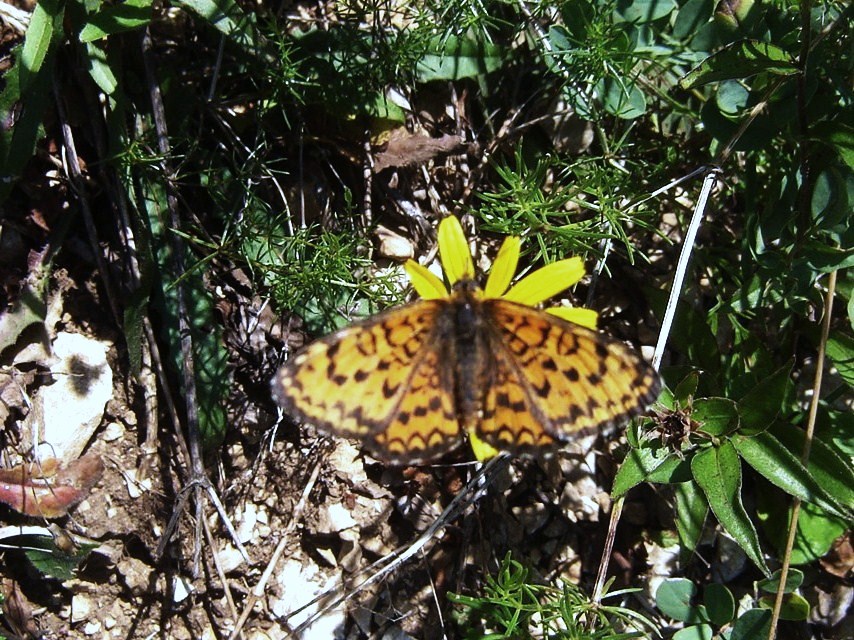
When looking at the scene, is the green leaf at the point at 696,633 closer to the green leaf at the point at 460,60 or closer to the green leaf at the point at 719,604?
the green leaf at the point at 719,604

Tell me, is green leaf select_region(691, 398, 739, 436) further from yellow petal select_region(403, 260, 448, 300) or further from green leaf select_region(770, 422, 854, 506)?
yellow petal select_region(403, 260, 448, 300)

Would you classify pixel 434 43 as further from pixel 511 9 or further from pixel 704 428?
pixel 704 428

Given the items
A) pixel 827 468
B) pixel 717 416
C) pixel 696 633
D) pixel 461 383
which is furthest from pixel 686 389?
pixel 696 633

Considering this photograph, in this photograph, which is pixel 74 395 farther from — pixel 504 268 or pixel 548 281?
pixel 548 281

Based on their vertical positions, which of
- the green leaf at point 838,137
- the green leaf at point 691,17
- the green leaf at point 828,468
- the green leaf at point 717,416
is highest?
the green leaf at point 691,17

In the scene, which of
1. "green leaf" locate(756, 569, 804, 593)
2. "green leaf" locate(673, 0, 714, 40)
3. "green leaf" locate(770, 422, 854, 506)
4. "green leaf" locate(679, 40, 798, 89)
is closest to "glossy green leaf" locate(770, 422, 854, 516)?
"green leaf" locate(770, 422, 854, 506)

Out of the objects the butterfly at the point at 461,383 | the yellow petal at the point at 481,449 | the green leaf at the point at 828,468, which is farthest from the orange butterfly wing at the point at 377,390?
the green leaf at the point at 828,468

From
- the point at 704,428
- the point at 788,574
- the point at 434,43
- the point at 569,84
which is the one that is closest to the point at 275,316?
the point at 434,43

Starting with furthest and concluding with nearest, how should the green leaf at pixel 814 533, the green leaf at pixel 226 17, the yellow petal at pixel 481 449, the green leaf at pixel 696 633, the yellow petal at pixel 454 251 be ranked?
the green leaf at pixel 814 533 → the green leaf at pixel 696 633 → the green leaf at pixel 226 17 → the yellow petal at pixel 454 251 → the yellow petal at pixel 481 449
